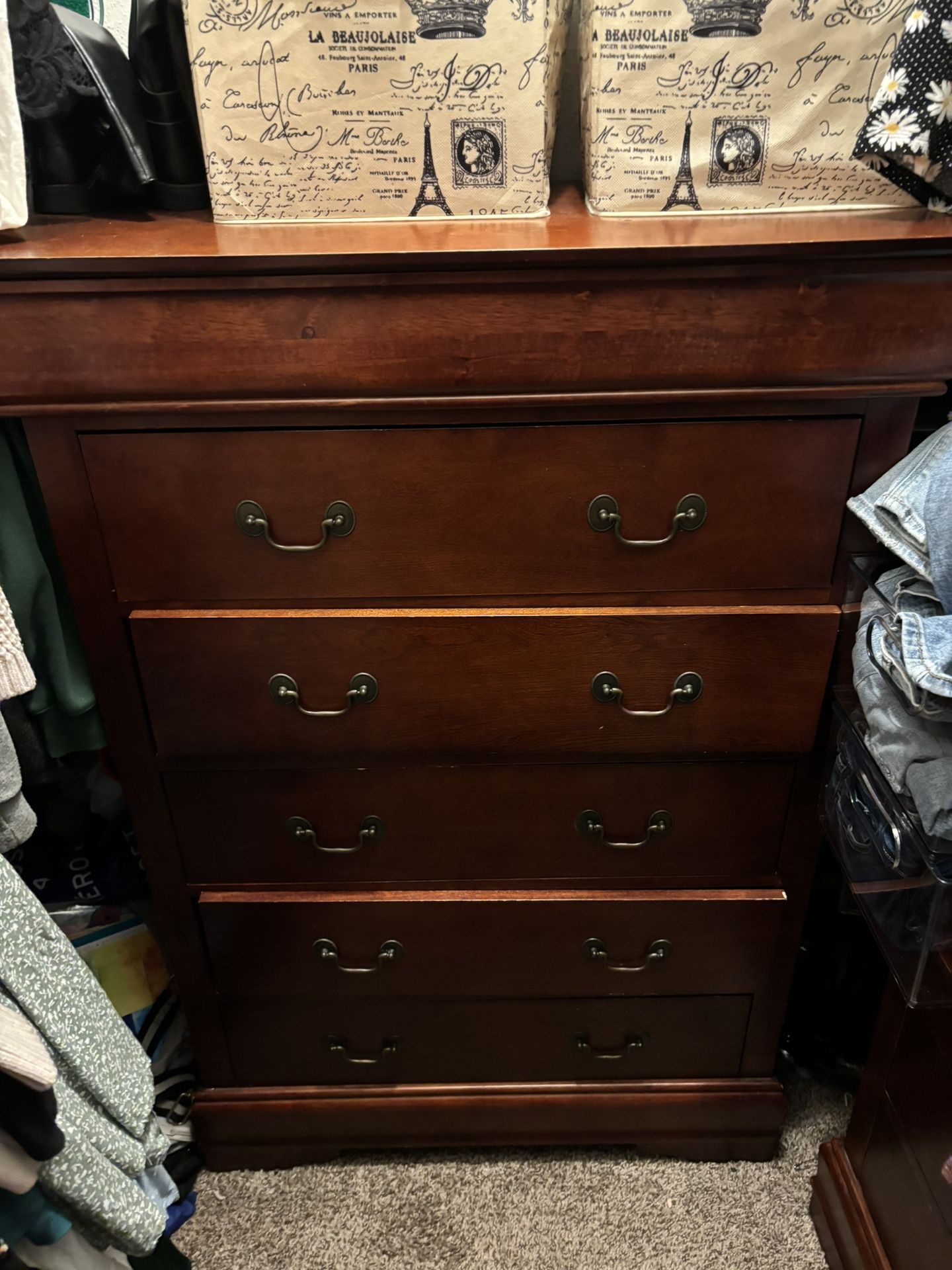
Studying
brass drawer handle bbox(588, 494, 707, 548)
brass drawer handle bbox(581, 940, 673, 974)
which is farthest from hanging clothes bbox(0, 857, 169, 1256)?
brass drawer handle bbox(588, 494, 707, 548)

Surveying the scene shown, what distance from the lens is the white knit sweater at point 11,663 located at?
2.74 ft

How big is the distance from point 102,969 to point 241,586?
68 centimetres

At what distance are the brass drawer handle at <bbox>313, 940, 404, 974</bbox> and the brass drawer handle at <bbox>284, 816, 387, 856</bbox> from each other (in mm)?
138

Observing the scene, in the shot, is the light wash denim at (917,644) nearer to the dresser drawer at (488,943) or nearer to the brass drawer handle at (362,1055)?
the dresser drawer at (488,943)

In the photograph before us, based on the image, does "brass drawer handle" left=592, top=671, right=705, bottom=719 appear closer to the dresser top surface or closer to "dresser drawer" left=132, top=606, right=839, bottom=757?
"dresser drawer" left=132, top=606, right=839, bottom=757

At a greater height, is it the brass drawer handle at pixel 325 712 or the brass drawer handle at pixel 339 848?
the brass drawer handle at pixel 325 712

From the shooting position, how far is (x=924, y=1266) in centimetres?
99

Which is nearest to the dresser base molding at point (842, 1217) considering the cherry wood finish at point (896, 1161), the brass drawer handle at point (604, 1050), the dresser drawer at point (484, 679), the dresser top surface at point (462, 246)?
the cherry wood finish at point (896, 1161)

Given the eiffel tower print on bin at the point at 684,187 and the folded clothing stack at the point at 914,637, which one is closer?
the folded clothing stack at the point at 914,637

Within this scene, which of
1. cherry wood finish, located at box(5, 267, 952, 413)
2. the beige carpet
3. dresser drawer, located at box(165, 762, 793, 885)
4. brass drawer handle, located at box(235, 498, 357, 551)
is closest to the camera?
cherry wood finish, located at box(5, 267, 952, 413)

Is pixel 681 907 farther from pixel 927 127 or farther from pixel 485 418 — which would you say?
pixel 927 127

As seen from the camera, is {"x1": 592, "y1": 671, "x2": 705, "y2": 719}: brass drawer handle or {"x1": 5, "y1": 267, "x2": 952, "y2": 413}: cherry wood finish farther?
{"x1": 592, "y1": 671, "x2": 705, "y2": 719}: brass drawer handle

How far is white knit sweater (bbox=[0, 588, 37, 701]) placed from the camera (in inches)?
32.9

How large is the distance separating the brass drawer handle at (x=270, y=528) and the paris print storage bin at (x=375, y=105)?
28 cm
